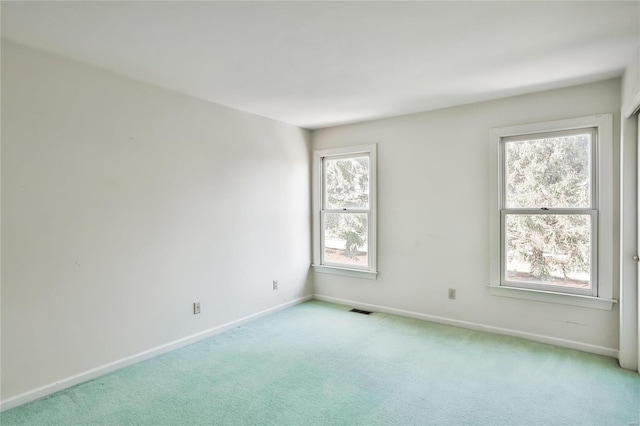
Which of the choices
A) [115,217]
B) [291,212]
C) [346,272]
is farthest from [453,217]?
[115,217]

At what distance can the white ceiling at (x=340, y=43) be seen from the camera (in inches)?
78.0

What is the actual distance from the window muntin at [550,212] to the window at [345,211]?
4.92ft

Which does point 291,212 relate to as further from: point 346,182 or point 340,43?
point 340,43

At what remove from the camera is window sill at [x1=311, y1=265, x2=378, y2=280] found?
4.50m

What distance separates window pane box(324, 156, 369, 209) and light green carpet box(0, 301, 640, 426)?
1.77m

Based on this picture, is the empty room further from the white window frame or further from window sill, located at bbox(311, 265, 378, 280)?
window sill, located at bbox(311, 265, 378, 280)

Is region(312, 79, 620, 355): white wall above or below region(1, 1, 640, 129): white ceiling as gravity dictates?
below

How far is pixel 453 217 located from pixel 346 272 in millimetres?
1533

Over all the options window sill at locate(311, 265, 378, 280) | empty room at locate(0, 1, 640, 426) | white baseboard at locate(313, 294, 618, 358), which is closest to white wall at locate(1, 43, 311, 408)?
empty room at locate(0, 1, 640, 426)

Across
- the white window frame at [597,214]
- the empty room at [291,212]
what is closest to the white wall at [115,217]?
the empty room at [291,212]

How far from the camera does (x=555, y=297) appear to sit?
Result: 3332 mm

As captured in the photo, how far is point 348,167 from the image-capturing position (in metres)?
4.75

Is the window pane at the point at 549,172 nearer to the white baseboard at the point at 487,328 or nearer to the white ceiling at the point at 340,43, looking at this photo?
the white ceiling at the point at 340,43

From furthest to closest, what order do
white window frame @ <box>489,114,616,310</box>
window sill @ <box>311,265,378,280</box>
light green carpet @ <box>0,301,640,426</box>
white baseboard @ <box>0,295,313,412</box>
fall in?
window sill @ <box>311,265,378,280</box>
white window frame @ <box>489,114,616,310</box>
white baseboard @ <box>0,295,313,412</box>
light green carpet @ <box>0,301,640,426</box>
